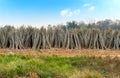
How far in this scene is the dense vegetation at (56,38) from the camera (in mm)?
16250

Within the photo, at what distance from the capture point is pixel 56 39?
54.7ft

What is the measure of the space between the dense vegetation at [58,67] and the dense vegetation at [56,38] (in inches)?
168

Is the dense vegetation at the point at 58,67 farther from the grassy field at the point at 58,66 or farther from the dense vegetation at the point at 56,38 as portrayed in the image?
the dense vegetation at the point at 56,38

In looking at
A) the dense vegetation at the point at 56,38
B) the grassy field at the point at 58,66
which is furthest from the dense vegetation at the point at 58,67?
the dense vegetation at the point at 56,38

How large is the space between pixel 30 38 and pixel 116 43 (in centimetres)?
475

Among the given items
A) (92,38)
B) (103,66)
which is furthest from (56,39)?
(103,66)

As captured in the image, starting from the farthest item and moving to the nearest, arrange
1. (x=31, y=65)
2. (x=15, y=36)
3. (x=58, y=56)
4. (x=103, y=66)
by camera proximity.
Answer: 1. (x=15, y=36)
2. (x=58, y=56)
3. (x=103, y=66)
4. (x=31, y=65)

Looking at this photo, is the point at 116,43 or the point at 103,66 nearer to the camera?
the point at 103,66

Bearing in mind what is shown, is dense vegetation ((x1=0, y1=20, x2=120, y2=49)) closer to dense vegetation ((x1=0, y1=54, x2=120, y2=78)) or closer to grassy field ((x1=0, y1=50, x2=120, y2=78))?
grassy field ((x1=0, y1=50, x2=120, y2=78))

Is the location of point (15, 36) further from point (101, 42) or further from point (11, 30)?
point (101, 42)

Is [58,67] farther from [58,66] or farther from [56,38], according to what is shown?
[56,38]

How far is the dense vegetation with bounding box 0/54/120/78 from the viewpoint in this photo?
369 inches

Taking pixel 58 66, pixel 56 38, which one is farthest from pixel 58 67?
pixel 56 38

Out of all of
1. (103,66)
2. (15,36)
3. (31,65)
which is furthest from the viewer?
(15,36)
